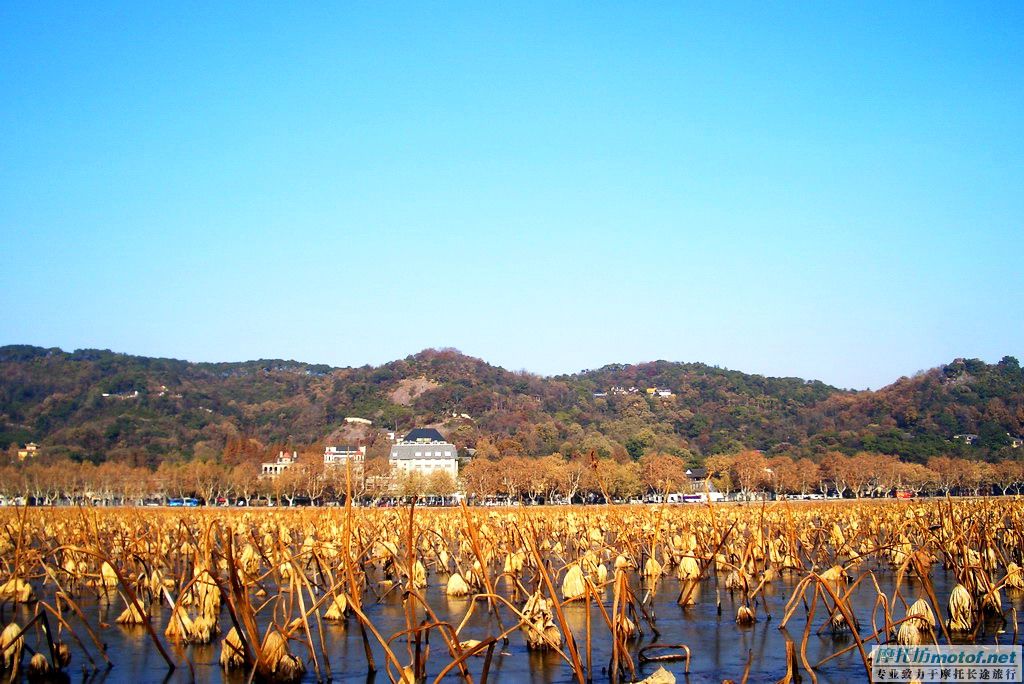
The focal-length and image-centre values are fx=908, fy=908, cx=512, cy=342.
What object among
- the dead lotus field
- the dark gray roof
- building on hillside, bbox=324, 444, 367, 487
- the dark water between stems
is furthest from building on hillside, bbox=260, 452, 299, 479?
the dark water between stems

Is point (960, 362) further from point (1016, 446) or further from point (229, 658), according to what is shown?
point (229, 658)

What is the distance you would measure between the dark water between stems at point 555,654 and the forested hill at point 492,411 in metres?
82.8

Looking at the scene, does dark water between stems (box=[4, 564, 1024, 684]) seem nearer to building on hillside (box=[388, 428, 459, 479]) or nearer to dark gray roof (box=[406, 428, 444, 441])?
building on hillside (box=[388, 428, 459, 479])

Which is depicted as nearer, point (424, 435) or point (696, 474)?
point (696, 474)

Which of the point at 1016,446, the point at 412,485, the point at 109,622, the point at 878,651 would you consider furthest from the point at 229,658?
the point at 1016,446

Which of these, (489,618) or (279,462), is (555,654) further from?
(279,462)

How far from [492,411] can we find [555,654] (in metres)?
142

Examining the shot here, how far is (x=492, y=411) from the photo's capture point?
154000 millimetres

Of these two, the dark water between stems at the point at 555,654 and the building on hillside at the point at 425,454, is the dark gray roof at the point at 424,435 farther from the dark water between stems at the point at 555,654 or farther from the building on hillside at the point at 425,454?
the dark water between stems at the point at 555,654

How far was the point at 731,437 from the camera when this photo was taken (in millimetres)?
131750

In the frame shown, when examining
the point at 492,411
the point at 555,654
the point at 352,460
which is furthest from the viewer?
the point at 492,411

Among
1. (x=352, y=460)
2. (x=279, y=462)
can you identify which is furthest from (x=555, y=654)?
(x=279, y=462)

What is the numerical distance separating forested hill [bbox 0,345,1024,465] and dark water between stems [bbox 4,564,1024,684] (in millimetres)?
82774

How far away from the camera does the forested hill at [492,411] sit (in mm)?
112875
